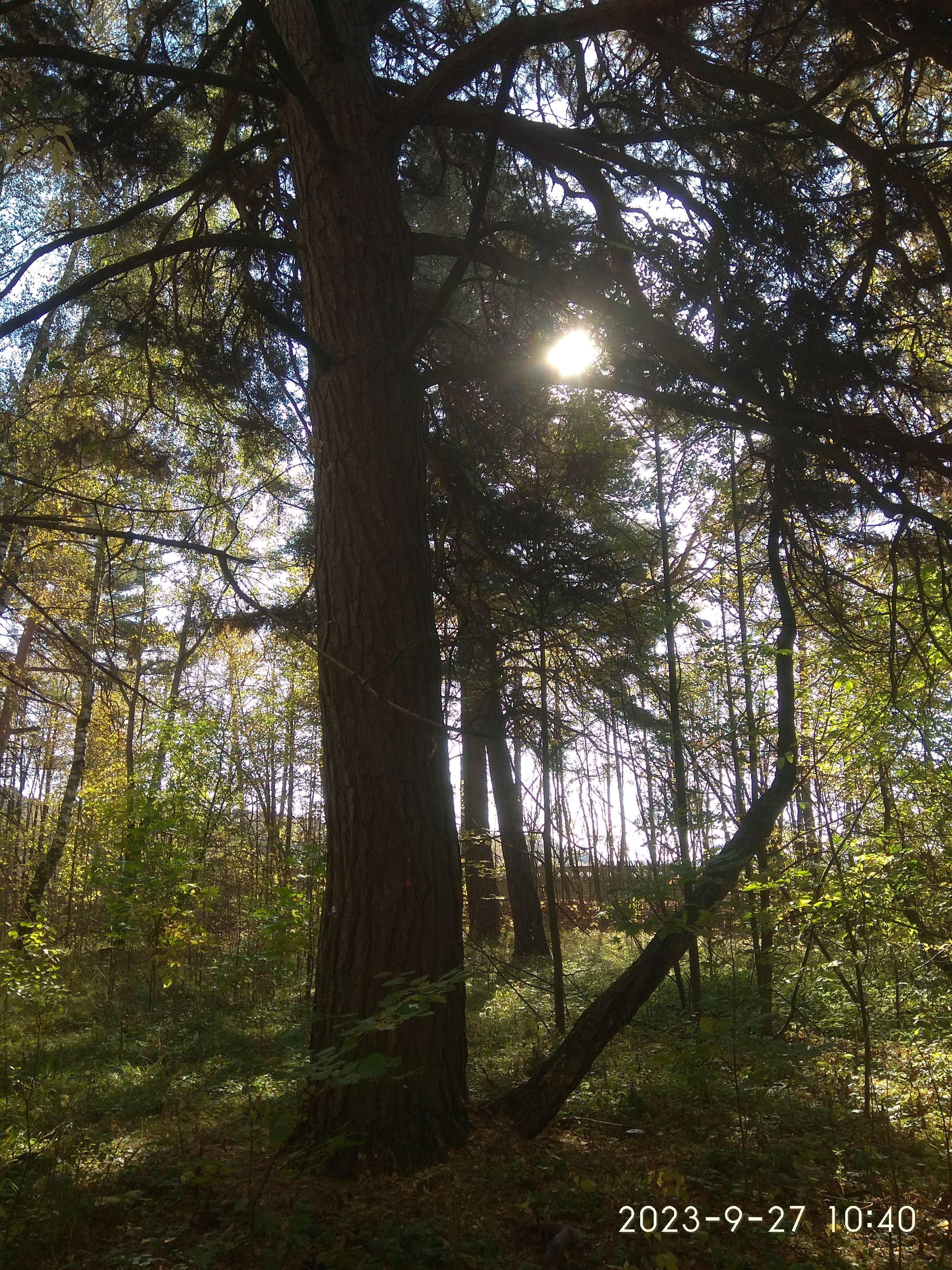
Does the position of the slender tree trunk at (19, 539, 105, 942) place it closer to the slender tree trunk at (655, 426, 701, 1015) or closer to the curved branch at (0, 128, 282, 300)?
the curved branch at (0, 128, 282, 300)

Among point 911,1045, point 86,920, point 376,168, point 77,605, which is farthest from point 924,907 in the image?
point 86,920

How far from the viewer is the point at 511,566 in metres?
5.36

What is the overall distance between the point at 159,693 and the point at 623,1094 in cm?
2042

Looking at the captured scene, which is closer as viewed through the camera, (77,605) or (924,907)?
(924,907)

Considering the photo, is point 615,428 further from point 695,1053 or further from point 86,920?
point 86,920

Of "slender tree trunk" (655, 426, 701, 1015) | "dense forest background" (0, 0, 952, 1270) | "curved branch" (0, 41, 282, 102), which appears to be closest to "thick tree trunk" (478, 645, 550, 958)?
"dense forest background" (0, 0, 952, 1270)

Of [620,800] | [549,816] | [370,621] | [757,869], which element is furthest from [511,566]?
[620,800]

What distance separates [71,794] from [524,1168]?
911cm

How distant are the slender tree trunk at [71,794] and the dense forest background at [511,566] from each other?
108 cm

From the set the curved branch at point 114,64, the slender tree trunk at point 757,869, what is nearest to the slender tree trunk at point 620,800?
the slender tree trunk at point 757,869

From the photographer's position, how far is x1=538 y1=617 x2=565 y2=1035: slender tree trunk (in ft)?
16.0

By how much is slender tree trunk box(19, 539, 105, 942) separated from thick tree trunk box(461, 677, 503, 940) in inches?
162

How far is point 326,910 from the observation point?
3459 millimetres

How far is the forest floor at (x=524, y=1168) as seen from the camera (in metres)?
2.67
